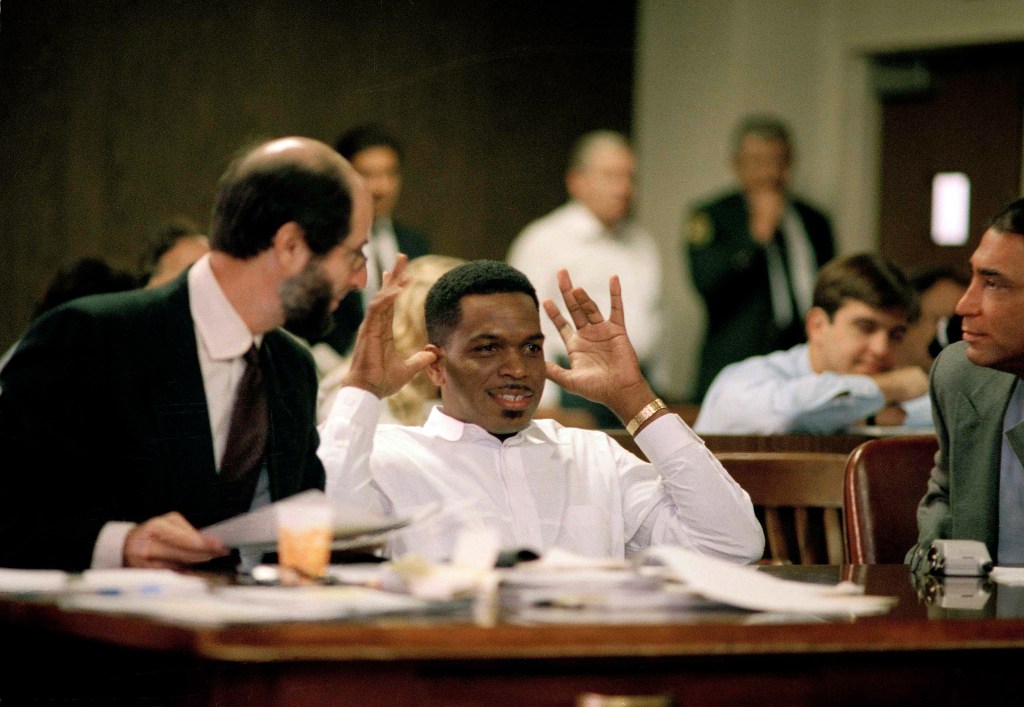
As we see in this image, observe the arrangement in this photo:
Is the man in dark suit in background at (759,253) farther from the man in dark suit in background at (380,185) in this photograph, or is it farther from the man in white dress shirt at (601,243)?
the man in dark suit in background at (380,185)

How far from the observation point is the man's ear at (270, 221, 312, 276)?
6.24ft

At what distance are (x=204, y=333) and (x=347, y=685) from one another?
2.64 feet

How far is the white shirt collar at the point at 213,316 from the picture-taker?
187 centimetres

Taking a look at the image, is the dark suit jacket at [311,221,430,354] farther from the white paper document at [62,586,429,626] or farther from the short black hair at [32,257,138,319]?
the white paper document at [62,586,429,626]

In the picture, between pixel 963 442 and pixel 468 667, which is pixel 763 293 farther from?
pixel 468 667

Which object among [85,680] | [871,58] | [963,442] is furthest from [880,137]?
[85,680]

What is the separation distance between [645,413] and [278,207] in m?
0.60

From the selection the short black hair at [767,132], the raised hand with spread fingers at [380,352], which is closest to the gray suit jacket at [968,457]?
the raised hand with spread fingers at [380,352]

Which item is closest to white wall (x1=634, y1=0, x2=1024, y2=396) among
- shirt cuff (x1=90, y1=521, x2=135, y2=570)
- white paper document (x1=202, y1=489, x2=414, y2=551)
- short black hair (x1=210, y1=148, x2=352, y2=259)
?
short black hair (x1=210, y1=148, x2=352, y2=259)

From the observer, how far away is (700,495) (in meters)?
2.00

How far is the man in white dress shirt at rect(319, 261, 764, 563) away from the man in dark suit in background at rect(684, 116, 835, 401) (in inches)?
123

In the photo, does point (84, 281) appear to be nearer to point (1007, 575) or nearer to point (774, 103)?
point (1007, 575)

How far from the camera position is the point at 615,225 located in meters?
4.86

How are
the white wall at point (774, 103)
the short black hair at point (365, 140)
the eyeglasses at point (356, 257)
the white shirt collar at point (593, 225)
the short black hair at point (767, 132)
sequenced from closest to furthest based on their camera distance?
the eyeglasses at point (356, 257) < the short black hair at point (365, 140) < the white shirt collar at point (593, 225) < the short black hair at point (767, 132) < the white wall at point (774, 103)
